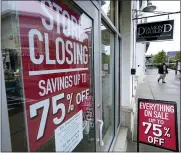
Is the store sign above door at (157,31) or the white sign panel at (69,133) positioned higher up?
the store sign above door at (157,31)

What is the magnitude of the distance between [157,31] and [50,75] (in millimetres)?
3950

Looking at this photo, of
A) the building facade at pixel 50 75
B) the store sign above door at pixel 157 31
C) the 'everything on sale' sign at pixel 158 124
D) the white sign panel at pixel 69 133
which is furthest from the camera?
the store sign above door at pixel 157 31

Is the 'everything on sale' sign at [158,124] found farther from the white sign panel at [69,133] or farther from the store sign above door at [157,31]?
the store sign above door at [157,31]

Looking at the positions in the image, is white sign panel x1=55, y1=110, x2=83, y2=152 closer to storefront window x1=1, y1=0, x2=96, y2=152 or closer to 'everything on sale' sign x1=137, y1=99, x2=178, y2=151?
storefront window x1=1, y1=0, x2=96, y2=152

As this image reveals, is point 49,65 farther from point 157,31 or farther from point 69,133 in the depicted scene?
point 157,31

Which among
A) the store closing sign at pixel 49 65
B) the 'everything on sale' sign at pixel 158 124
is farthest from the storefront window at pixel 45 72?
the 'everything on sale' sign at pixel 158 124

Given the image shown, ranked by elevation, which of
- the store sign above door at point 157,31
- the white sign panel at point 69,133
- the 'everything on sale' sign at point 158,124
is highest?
the store sign above door at point 157,31

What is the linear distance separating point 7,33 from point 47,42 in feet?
0.83

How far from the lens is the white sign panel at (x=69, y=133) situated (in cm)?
102

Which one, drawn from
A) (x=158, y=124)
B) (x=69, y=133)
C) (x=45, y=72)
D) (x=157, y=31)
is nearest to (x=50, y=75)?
(x=45, y=72)

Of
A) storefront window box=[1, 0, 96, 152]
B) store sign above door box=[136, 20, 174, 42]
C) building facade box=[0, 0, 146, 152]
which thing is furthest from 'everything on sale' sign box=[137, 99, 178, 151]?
store sign above door box=[136, 20, 174, 42]

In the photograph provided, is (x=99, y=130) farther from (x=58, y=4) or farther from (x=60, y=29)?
(x=58, y=4)

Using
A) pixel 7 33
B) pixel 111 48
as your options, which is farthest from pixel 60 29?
pixel 111 48

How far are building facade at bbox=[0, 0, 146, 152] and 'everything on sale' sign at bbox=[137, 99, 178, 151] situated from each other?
3.46 ft
